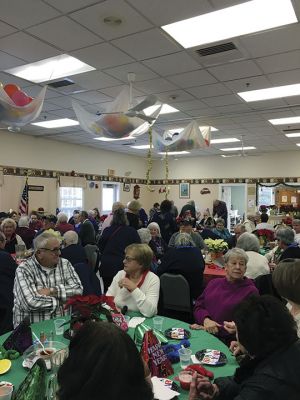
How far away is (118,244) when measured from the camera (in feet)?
15.2

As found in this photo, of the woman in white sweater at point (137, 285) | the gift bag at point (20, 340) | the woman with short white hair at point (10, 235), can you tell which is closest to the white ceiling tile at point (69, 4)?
the woman in white sweater at point (137, 285)

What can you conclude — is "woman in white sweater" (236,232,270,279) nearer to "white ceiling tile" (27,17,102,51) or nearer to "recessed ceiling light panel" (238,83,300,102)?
"recessed ceiling light panel" (238,83,300,102)

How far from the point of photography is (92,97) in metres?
6.07

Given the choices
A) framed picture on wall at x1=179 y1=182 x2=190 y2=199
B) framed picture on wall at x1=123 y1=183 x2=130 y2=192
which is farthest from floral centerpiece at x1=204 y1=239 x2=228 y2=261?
framed picture on wall at x1=179 y1=182 x2=190 y2=199

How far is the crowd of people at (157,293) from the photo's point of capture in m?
1.33

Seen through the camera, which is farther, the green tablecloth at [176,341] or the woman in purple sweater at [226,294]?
the woman in purple sweater at [226,294]

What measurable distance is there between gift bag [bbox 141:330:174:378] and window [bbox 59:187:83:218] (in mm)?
9070

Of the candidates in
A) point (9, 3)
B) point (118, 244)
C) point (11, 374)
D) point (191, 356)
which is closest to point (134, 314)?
point (191, 356)

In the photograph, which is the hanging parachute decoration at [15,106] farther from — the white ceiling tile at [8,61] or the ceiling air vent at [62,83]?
the ceiling air vent at [62,83]

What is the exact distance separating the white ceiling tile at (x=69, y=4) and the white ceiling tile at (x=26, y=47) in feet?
2.48

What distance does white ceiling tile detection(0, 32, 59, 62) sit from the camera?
3.84 meters

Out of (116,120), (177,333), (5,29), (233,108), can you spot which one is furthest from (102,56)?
(177,333)

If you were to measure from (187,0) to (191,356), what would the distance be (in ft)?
9.62

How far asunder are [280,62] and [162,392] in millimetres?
4271
